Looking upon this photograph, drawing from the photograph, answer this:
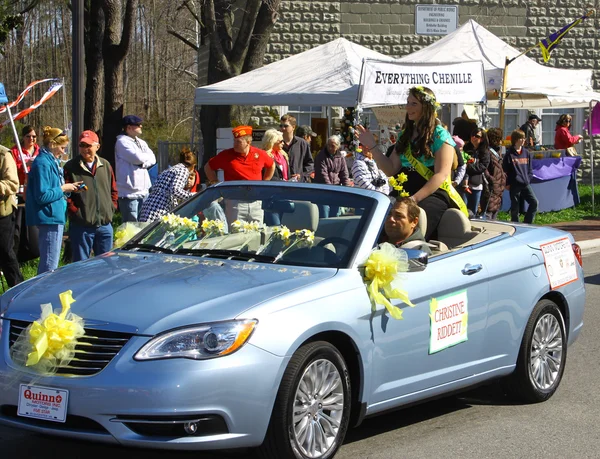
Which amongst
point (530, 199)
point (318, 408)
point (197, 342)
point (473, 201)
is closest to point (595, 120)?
point (530, 199)

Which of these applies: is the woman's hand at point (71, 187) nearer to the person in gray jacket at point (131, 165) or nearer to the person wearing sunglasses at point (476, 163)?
the person in gray jacket at point (131, 165)

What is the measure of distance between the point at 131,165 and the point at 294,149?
13.8ft

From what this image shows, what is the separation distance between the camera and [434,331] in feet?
19.9

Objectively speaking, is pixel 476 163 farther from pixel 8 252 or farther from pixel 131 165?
pixel 8 252

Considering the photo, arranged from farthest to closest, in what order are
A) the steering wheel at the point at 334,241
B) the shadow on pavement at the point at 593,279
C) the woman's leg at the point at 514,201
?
the woman's leg at the point at 514,201, the shadow on pavement at the point at 593,279, the steering wheel at the point at 334,241

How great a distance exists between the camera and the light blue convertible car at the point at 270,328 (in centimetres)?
486

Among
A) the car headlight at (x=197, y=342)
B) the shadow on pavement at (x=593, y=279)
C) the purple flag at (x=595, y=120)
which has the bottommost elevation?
the shadow on pavement at (x=593, y=279)

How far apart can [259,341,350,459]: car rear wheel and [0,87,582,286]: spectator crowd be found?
1221 millimetres

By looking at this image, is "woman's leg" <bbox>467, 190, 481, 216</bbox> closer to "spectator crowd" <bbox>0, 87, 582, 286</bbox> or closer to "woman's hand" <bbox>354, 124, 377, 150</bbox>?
"spectator crowd" <bbox>0, 87, 582, 286</bbox>

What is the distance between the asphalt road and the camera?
5801 millimetres

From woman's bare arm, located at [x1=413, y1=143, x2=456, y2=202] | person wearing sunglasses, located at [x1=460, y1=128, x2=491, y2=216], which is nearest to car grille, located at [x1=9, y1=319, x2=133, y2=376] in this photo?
woman's bare arm, located at [x1=413, y1=143, x2=456, y2=202]

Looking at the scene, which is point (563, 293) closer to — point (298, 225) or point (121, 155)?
point (298, 225)

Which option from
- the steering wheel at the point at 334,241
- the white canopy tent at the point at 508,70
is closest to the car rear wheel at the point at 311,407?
the steering wheel at the point at 334,241

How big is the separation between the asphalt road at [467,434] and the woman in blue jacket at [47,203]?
4.10 m
